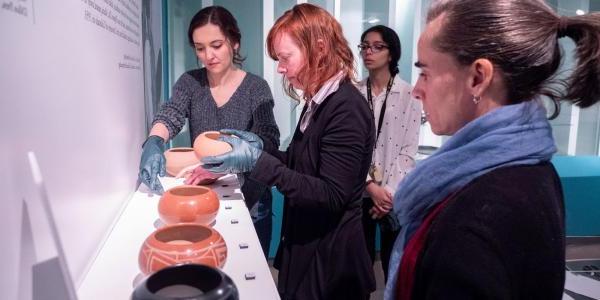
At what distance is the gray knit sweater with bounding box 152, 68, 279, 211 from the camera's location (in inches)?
62.7

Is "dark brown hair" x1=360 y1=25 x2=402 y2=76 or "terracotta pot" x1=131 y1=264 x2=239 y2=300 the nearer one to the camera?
"terracotta pot" x1=131 y1=264 x2=239 y2=300

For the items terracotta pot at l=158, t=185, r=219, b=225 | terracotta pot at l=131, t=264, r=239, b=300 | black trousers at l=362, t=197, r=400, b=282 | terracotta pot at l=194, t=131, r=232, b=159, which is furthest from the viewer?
black trousers at l=362, t=197, r=400, b=282

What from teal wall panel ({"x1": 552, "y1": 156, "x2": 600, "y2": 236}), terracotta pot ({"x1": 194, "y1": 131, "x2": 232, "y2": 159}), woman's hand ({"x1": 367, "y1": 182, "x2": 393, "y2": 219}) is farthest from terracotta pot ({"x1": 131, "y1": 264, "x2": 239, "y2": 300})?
teal wall panel ({"x1": 552, "y1": 156, "x2": 600, "y2": 236})

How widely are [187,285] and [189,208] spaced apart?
0.40 metres

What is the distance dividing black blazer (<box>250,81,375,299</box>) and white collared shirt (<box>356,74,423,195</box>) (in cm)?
75

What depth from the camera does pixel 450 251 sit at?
53 cm

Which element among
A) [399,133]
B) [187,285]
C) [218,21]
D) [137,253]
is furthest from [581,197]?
[187,285]

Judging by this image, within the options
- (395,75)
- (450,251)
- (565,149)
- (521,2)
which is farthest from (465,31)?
(565,149)

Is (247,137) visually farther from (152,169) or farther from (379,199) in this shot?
(379,199)

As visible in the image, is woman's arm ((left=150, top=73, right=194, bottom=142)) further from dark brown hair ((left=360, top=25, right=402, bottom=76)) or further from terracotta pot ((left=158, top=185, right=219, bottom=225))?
dark brown hair ((left=360, top=25, right=402, bottom=76))

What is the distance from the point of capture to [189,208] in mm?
940

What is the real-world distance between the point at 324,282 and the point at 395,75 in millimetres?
1136

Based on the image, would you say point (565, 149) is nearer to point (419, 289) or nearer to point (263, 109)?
point (263, 109)

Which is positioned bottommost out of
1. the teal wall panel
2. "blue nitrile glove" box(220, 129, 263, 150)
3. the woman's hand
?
the teal wall panel
